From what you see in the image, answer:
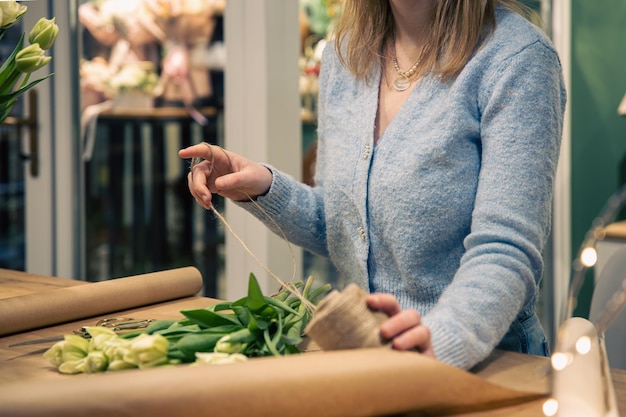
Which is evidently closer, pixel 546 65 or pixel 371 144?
pixel 546 65

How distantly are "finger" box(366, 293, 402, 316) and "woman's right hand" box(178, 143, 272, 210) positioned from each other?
41 centimetres

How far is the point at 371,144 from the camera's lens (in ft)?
3.99

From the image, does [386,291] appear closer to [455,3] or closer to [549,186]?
[549,186]

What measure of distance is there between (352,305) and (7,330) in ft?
1.88

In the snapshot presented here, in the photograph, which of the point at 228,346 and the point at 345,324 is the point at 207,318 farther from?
the point at 345,324

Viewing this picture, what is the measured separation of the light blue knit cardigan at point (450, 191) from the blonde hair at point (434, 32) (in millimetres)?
21

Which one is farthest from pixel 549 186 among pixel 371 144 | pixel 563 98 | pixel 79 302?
pixel 79 302

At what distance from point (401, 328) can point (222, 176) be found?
50 cm

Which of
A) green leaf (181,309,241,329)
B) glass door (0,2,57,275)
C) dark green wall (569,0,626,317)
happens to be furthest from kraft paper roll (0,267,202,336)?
dark green wall (569,0,626,317)

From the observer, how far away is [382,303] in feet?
2.57

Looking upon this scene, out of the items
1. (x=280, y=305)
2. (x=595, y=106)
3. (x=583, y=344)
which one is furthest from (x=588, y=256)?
(x=595, y=106)

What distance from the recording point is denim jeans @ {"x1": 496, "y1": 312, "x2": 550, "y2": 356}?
3.80 feet

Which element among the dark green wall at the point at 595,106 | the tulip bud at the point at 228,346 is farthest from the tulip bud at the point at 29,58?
the dark green wall at the point at 595,106

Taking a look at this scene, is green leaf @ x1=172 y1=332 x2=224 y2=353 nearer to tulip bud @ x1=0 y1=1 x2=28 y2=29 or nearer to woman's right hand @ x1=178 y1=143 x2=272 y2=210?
woman's right hand @ x1=178 y1=143 x2=272 y2=210
